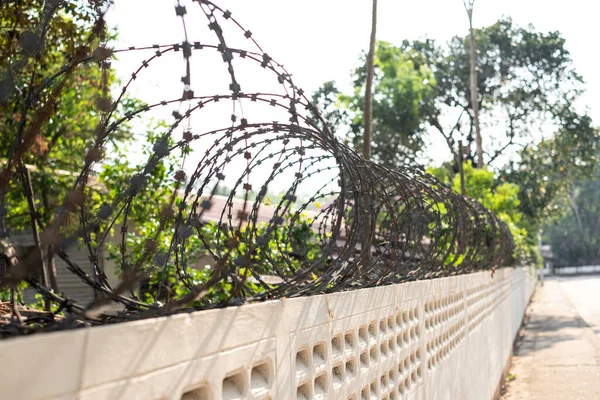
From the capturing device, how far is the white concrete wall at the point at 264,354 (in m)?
1.71

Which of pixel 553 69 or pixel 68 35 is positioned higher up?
pixel 553 69

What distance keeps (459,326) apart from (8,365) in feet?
22.0

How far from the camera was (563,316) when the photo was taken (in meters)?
23.8

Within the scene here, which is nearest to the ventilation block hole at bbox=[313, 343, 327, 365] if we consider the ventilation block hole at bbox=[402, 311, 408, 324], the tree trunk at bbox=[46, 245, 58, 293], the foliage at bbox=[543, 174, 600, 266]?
the tree trunk at bbox=[46, 245, 58, 293]

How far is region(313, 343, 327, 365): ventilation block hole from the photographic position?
11.6 feet

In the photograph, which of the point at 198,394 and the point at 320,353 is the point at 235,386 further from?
the point at 320,353

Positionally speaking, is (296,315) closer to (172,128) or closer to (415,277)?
(172,128)

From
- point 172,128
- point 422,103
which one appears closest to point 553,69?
point 422,103

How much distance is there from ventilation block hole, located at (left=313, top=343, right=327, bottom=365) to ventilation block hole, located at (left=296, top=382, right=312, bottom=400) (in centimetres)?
20

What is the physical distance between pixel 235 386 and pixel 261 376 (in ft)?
0.87

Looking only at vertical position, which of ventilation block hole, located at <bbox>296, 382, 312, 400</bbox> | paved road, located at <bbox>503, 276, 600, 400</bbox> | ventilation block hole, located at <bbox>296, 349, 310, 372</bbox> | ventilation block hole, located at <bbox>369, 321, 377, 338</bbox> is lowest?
paved road, located at <bbox>503, 276, 600, 400</bbox>

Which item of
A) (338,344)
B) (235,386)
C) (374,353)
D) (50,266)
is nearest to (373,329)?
(374,353)

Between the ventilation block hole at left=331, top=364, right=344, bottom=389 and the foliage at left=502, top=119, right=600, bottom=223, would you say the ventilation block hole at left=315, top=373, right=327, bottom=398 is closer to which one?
the ventilation block hole at left=331, top=364, right=344, bottom=389

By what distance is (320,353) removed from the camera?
11.8ft
